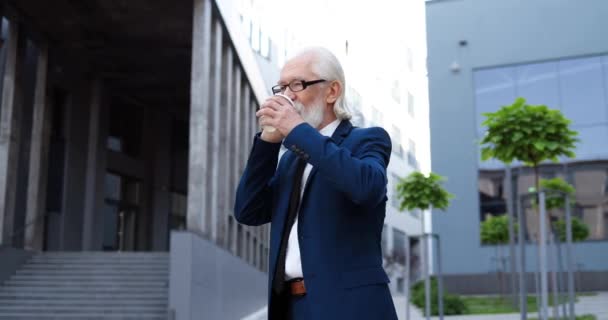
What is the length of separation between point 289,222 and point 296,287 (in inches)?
7.4

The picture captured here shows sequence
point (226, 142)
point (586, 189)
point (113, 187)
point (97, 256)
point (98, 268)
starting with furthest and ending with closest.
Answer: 1. point (586, 189)
2. point (113, 187)
3. point (226, 142)
4. point (97, 256)
5. point (98, 268)

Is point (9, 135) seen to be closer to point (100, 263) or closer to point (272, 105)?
point (100, 263)

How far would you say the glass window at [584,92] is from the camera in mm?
28203

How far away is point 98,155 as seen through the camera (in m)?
24.6

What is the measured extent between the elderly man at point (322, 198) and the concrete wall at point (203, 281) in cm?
1160

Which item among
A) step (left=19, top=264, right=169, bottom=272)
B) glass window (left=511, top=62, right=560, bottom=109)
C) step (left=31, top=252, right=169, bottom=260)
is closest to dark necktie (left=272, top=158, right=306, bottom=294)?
step (left=19, top=264, right=169, bottom=272)

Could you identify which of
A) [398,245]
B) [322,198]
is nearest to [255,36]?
[322,198]

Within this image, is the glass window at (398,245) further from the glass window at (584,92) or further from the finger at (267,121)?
the finger at (267,121)

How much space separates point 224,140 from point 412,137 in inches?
242

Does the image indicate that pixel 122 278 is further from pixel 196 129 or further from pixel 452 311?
pixel 452 311

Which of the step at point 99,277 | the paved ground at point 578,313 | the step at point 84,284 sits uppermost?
the step at point 99,277

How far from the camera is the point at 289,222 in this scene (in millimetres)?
2229

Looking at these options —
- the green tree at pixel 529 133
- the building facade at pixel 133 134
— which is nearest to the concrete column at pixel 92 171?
the building facade at pixel 133 134

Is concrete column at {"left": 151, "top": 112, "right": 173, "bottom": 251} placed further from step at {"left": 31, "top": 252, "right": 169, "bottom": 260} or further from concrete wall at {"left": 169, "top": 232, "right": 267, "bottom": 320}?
step at {"left": 31, "top": 252, "right": 169, "bottom": 260}
